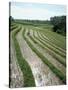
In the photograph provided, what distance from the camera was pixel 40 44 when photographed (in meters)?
2.47

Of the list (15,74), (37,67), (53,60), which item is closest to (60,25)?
(53,60)

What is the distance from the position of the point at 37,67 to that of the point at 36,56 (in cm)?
12

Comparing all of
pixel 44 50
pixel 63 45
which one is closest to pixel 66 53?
pixel 63 45

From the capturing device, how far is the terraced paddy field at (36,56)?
2346 mm

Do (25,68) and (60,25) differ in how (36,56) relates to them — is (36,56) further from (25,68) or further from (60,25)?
(60,25)

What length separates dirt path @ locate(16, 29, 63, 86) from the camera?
239 cm

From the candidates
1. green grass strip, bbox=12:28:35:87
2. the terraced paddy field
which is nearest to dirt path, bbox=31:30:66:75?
the terraced paddy field

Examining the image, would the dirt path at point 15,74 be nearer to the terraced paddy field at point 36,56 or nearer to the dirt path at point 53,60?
the terraced paddy field at point 36,56

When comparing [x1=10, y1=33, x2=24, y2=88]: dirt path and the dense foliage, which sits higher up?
the dense foliage

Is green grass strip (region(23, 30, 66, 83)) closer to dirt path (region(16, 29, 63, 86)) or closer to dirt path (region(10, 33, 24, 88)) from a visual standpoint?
dirt path (region(16, 29, 63, 86))

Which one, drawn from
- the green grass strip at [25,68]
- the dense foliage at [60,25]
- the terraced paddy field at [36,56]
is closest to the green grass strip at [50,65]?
the terraced paddy field at [36,56]

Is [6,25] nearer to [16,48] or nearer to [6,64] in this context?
[16,48]

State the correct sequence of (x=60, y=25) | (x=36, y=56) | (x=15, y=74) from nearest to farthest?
(x=15, y=74)
(x=36, y=56)
(x=60, y=25)

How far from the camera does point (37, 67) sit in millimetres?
2410
